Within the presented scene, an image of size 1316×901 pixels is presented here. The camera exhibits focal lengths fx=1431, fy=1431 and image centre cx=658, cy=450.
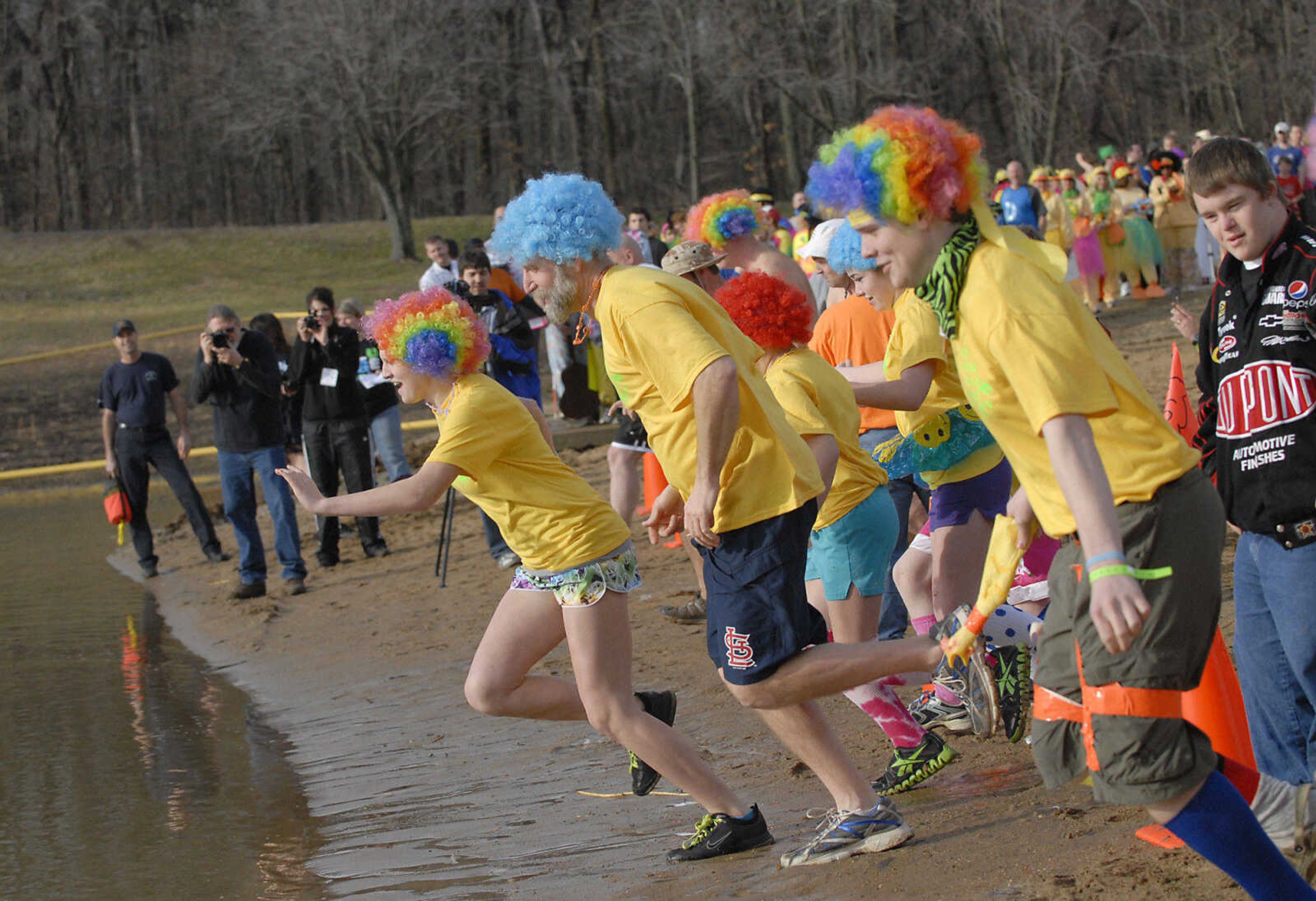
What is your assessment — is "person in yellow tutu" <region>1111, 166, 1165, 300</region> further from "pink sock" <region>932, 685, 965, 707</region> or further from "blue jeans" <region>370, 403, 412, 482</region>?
"pink sock" <region>932, 685, 965, 707</region>

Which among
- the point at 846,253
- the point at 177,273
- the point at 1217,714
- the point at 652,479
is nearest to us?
the point at 1217,714

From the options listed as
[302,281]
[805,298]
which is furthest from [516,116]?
[805,298]

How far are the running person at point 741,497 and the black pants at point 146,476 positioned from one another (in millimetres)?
8455

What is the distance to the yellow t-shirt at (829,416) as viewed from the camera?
4.65 meters

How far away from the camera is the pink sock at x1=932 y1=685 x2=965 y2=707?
526 cm

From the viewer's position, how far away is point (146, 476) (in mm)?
11875

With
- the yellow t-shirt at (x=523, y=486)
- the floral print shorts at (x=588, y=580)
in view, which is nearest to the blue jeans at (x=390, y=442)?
the yellow t-shirt at (x=523, y=486)

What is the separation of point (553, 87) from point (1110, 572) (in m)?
40.4

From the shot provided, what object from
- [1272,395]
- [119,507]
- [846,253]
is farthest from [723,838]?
[119,507]

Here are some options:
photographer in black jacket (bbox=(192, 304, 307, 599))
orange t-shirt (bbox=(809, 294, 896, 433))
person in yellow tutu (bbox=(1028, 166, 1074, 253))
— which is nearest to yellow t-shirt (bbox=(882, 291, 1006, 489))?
orange t-shirt (bbox=(809, 294, 896, 433))

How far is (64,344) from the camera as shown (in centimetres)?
2536

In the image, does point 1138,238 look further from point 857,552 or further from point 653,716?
point 653,716

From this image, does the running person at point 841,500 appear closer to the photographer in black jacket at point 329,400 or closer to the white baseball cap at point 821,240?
the white baseball cap at point 821,240

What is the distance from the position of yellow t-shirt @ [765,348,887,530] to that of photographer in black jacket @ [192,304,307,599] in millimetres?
6544
